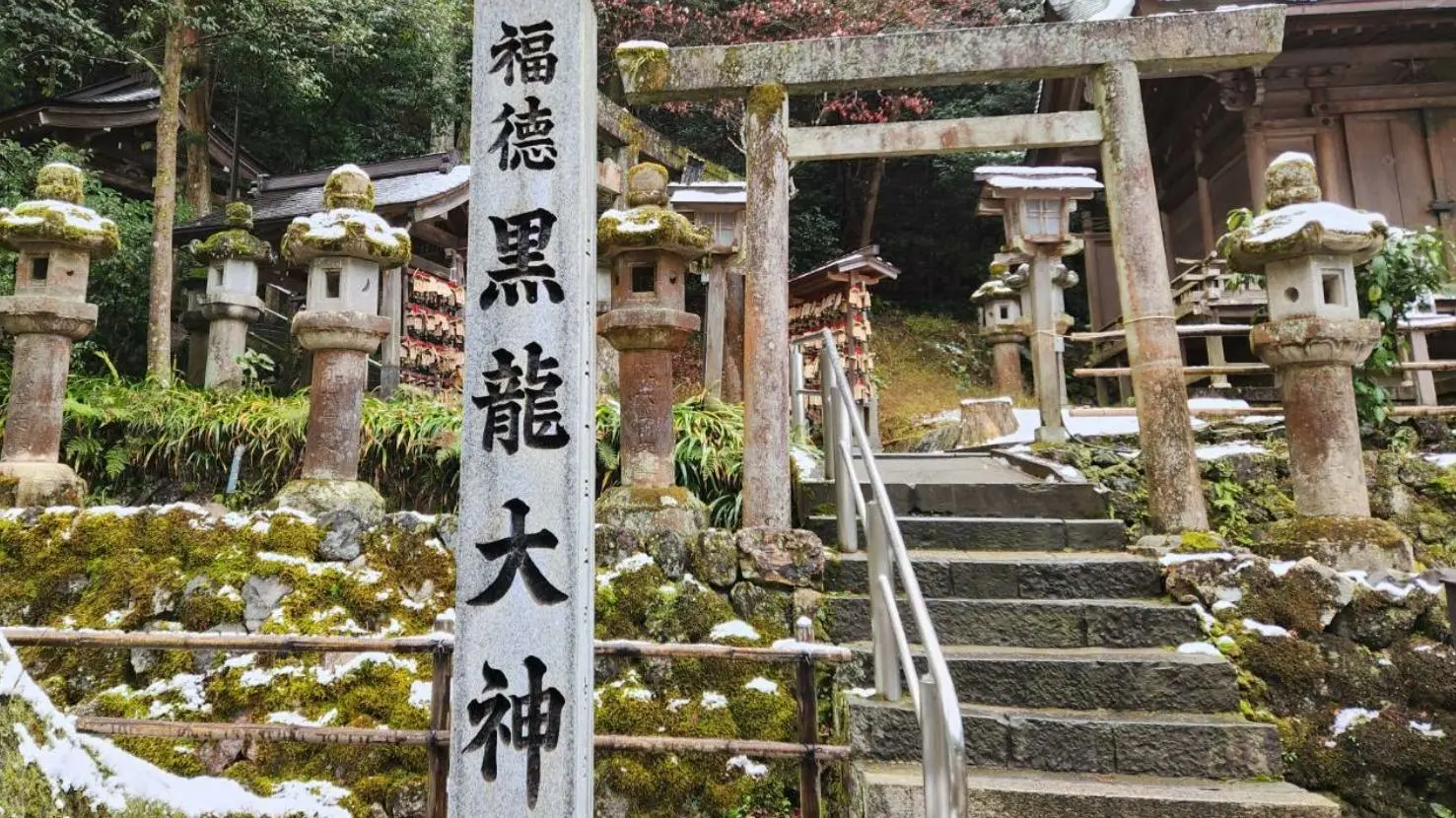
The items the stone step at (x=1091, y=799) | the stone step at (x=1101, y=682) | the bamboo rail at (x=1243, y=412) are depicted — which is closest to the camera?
the stone step at (x=1091, y=799)

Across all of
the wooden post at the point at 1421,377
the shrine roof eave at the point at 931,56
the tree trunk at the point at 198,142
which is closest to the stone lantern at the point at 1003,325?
the wooden post at the point at 1421,377

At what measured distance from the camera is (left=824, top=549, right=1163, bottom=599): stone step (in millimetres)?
4320

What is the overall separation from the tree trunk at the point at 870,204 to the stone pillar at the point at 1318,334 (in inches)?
596

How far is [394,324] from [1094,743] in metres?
9.03

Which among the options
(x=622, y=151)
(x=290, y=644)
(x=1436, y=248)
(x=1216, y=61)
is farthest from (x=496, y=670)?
(x=622, y=151)

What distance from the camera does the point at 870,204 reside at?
2009 centimetres

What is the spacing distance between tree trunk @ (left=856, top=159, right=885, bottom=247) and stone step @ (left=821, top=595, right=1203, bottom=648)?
1664 centimetres

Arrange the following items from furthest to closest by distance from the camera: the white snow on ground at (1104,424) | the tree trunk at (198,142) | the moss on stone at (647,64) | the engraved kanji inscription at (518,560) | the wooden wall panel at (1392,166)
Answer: the tree trunk at (198,142) < the wooden wall panel at (1392,166) < the white snow on ground at (1104,424) < the moss on stone at (647,64) < the engraved kanji inscription at (518,560)

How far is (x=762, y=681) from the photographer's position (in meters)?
3.90

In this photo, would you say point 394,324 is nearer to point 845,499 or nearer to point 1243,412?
point 845,499

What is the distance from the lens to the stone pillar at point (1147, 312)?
4852 millimetres

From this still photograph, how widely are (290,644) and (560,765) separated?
5.39 feet

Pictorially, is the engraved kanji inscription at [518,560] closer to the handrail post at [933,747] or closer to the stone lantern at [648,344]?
the handrail post at [933,747]

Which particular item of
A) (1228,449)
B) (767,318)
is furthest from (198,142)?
(1228,449)
